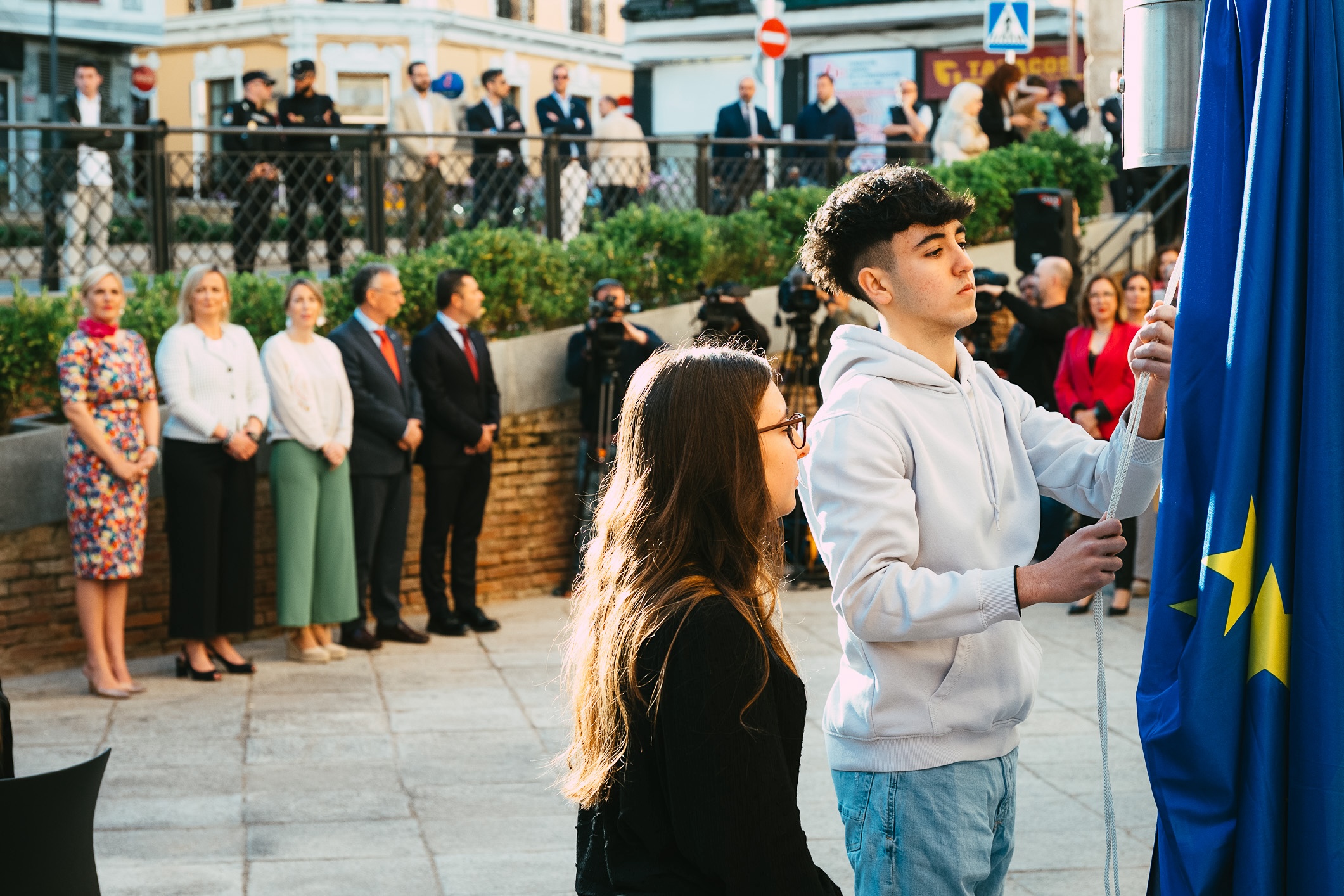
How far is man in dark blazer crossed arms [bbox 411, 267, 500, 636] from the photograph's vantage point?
8516 millimetres

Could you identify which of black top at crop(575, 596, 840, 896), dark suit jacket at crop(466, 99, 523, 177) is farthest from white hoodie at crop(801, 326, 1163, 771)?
dark suit jacket at crop(466, 99, 523, 177)

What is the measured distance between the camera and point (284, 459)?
25.7 ft

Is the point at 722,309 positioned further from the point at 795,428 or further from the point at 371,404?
the point at 795,428

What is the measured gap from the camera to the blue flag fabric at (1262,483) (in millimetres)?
2240

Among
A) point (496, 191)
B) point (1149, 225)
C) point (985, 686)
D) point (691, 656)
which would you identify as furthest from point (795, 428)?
point (1149, 225)

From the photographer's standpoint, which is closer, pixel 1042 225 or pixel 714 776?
pixel 714 776

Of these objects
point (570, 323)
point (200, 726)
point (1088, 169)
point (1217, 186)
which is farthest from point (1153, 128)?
point (1088, 169)

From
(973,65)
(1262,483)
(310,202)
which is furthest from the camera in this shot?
(973,65)

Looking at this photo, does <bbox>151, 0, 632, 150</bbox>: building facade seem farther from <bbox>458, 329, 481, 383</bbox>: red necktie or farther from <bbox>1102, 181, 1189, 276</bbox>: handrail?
<bbox>458, 329, 481, 383</bbox>: red necktie

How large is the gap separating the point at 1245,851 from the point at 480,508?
22.6ft

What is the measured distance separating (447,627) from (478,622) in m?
0.19

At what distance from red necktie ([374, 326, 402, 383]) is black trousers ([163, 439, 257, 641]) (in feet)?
3.31

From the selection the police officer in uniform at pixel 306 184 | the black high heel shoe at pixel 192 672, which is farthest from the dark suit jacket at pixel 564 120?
the black high heel shoe at pixel 192 672

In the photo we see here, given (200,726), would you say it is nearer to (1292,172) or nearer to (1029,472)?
(1029,472)
